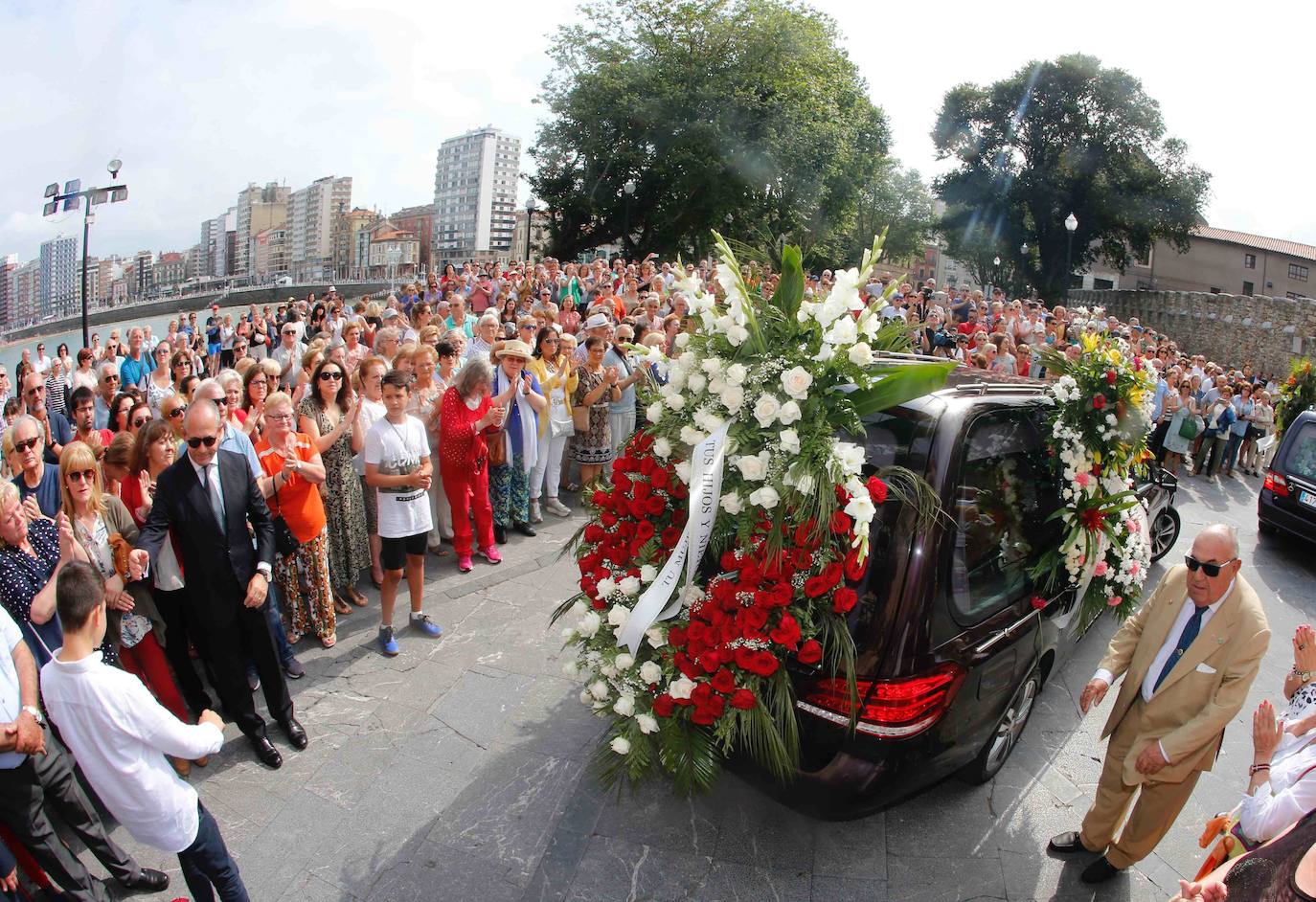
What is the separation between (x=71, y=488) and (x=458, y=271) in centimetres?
1555

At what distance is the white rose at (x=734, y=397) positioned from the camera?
3.28m

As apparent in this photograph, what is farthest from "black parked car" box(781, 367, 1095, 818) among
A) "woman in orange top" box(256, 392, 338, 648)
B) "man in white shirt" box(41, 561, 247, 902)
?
"woman in orange top" box(256, 392, 338, 648)

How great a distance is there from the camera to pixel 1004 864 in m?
3.57

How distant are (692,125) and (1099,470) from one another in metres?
37.1

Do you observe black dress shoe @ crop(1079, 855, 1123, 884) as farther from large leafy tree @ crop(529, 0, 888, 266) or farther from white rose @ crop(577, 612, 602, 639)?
large leafy tree @ crop(529, 0, 888, 266)

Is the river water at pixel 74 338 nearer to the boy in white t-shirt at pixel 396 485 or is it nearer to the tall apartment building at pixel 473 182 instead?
the boy in white t-shirt at pixel 396 485

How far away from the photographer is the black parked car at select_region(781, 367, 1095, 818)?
3098 millimetres

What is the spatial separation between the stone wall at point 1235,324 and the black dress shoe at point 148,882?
3654 cm

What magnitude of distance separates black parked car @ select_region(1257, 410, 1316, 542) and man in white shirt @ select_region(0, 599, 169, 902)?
10.6m

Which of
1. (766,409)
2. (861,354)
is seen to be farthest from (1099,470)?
(766,409)

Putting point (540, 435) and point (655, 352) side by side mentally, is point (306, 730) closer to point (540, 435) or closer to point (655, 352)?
point (655, 352)

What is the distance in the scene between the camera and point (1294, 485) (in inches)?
352

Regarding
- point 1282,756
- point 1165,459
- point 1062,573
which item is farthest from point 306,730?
point 1165,459

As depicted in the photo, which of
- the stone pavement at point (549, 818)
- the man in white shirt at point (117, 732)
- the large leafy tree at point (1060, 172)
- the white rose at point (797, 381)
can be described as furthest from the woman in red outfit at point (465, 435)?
the large leafy tree at point (1060, 172)
